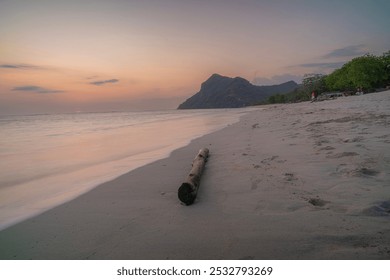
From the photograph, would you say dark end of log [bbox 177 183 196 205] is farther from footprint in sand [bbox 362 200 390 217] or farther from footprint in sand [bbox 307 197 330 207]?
footprint in sand [bbox 362 200 390 217]

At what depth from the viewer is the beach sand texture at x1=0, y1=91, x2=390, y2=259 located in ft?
7.28

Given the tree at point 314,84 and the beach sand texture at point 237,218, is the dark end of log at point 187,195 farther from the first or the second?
the tree at point 314,84

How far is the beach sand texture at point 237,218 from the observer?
222 centimetres

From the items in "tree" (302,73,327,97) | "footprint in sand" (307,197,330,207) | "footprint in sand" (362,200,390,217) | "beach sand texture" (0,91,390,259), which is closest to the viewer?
"beach sand texture" (0,91,390,259)

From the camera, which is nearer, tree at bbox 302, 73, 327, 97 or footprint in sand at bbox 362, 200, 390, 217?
footprint in sand at bbox 362, 200, 390, 217

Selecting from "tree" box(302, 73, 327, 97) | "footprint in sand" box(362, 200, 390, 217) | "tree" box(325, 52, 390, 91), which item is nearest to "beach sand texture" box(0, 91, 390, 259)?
"footprint in sand" box(362, 200, 390, 217)

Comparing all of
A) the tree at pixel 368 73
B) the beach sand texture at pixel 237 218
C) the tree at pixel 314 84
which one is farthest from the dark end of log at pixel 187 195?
the tree at pixel 314 84

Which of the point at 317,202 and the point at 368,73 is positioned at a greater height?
the point at 368,73

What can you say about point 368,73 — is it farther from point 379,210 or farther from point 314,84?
point 379,210

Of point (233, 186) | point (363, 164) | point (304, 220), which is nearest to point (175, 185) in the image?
point (233, 186)

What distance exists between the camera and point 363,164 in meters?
3.97

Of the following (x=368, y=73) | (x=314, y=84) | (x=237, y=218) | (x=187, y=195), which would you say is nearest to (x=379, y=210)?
(x=237, y=218)

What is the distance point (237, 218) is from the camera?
280 cm
